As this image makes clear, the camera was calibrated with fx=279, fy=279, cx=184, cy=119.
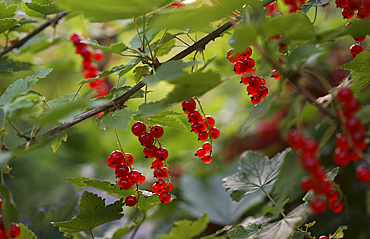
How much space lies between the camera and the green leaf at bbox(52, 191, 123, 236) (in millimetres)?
700

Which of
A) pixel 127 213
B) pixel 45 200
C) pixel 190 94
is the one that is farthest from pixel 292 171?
pixel 45 200

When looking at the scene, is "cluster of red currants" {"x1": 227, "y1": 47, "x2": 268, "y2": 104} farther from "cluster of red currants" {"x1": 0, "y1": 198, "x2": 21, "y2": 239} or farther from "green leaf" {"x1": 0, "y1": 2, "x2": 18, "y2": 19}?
"green leaf" {"x1": 0, "y1": 2, "x2": 18, "y2": 19}

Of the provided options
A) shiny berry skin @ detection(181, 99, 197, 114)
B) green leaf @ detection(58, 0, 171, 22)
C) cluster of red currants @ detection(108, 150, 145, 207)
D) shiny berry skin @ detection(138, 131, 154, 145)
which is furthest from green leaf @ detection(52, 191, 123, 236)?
green leaf @ detection(58, 0, 171, 22)

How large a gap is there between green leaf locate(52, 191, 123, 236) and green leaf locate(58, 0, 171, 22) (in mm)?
430

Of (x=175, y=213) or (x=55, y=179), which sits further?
(x=55, y=179)

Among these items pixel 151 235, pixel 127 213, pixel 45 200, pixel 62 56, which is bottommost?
pixel 151 235

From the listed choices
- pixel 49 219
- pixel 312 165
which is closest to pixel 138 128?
pixel 312 165

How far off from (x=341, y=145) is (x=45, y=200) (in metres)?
1.51

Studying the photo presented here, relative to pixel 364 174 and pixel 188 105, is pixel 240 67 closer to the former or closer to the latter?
pixel 188 105

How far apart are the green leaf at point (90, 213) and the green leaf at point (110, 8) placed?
43cm

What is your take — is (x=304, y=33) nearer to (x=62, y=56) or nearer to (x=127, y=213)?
(x=127, y=213)

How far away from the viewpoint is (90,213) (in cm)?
71

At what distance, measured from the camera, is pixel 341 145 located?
0.40 meters

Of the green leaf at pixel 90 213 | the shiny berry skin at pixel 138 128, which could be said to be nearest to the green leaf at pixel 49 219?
the green leaf at pixel 90 213
